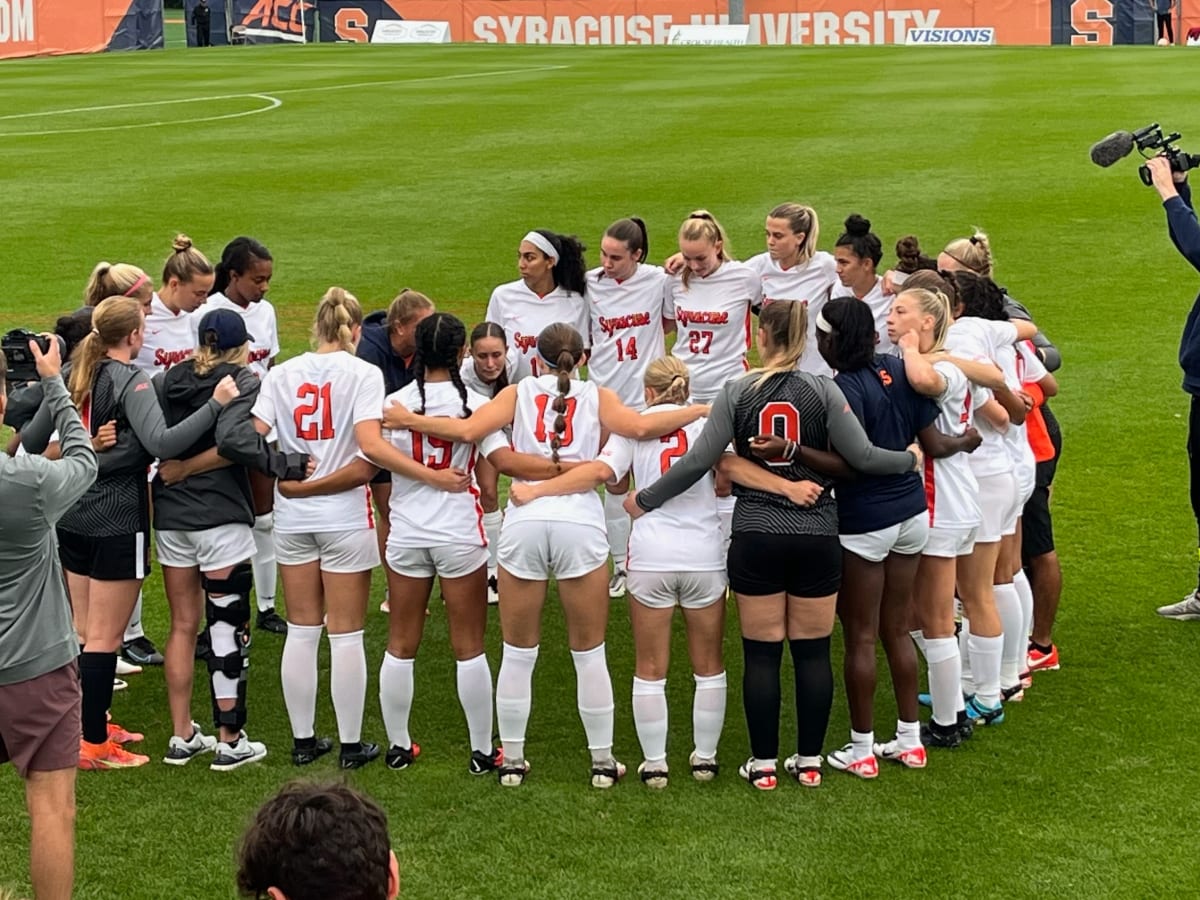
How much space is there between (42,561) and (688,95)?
977 inches

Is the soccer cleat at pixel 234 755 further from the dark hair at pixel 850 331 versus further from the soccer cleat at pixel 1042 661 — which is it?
the soccer cleat at pixel 1042 661

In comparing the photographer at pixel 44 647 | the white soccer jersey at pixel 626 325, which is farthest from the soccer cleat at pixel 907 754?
the photographer at pixel 44 647

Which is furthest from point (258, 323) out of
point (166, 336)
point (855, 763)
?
point (855, 763)

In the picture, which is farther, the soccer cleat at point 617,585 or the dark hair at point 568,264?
the soccer cleat at point 617,585

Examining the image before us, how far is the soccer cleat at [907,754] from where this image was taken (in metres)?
6.68

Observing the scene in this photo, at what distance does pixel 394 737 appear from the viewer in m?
6.77

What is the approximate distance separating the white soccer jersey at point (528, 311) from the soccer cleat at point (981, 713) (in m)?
3.03

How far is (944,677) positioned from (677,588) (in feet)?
4.42

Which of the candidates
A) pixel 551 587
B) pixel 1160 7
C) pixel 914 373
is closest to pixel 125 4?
pixel 1160 7

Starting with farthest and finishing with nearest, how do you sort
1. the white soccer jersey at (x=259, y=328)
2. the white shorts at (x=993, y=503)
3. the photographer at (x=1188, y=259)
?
the white soccer jersey at (x=259, y=328) < the photographer at (x=1188, y=259) < the white shorts at (x=993, y=503)

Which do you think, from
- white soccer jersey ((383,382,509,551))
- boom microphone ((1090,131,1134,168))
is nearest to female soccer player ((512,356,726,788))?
white soccer jersey ((383,382,509,551))

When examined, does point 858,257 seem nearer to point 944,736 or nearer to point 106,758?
point 944,736

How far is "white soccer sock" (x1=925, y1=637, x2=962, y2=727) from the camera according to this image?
22.0 ft

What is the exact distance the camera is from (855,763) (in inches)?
260
